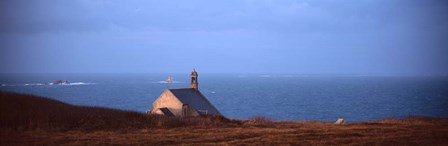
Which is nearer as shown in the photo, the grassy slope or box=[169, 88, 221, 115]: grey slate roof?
the grassy slope

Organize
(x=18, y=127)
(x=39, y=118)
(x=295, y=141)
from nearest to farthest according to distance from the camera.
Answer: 1. (x=295, y=141)
2. (x=18, y=127)
3. (x=39, y=118)

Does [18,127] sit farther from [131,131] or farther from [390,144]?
[390,144]

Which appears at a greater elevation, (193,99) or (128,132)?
(193,99)

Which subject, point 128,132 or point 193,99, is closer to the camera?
point 128,132

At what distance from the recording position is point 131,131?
70.4 feet

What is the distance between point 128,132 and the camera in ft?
69.3

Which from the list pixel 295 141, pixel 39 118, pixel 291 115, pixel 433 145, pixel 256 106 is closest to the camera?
pixel 433 145

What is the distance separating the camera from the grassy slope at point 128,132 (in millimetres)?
18047

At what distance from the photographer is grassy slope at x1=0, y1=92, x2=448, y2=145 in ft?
59.2

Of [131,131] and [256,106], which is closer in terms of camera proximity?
[131,131]

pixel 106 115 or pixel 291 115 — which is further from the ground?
pixel 106 115

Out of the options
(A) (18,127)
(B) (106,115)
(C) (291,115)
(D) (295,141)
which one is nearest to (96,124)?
(B) (106,115)

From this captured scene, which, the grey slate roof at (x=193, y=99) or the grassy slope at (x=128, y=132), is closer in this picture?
the grassy slope at (x=128, y=132)

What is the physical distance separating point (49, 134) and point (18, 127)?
7.58 feet
